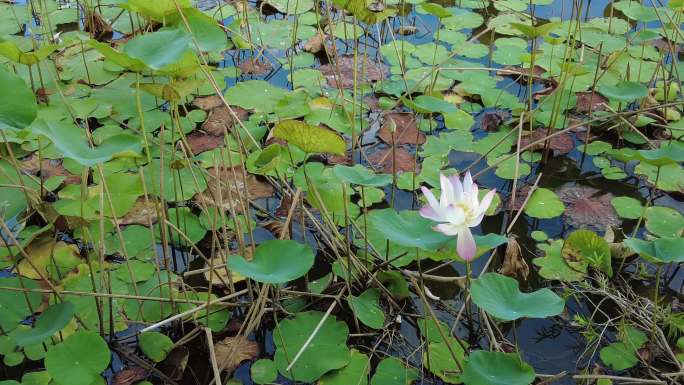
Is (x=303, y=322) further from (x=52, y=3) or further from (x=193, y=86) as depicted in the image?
(x=52, y=3)

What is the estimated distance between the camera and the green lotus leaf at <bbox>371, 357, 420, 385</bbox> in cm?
148

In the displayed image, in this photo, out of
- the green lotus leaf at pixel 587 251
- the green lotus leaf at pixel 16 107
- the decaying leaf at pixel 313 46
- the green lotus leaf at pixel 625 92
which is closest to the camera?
the green lotus leaf at pixel 16 107

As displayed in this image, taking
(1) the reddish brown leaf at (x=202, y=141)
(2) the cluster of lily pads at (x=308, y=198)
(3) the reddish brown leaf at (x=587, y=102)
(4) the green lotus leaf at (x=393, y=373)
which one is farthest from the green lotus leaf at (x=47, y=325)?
(3) the reddish brown leaf at (x=587, y=102)

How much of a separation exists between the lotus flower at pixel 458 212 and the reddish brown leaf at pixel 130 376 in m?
0.76

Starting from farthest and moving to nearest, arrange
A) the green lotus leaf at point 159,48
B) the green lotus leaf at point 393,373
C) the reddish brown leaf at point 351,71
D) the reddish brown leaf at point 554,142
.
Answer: the reddish brown leaf at point 351,71 < the reddish brown leaf at point 554,142 < the green lotus leaf at point 393,373 < the green lotus leaf at point 159,48

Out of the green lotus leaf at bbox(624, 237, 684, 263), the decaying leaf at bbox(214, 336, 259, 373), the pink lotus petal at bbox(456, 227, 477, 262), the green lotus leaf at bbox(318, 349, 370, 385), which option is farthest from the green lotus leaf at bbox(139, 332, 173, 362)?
the green lotus leaf at bbox(624, 237, 684, 263)

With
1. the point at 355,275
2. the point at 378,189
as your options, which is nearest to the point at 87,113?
the point at 378,189

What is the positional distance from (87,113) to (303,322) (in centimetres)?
131

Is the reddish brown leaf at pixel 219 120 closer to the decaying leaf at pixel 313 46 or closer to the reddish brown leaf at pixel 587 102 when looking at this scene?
the decaying leaf at pixel 313 46

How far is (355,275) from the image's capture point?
1.70m

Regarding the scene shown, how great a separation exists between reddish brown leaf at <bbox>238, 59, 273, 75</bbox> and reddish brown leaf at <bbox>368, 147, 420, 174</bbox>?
2.67ft

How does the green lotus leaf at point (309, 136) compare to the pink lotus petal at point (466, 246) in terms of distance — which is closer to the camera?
the pink lotus petal at point (466, 246)

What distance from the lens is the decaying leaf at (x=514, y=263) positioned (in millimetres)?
1734

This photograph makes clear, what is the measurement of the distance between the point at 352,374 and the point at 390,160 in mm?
979
